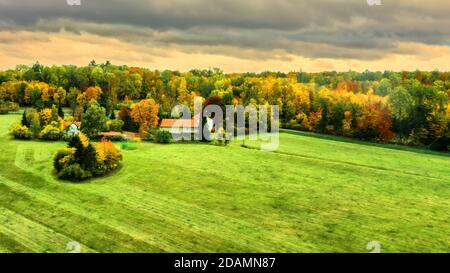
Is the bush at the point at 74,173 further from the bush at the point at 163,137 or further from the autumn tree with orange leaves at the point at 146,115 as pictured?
the autumn tree with orange leaves at the point at 146,115

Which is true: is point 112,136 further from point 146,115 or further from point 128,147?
point 146,115

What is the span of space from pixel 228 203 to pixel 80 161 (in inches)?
672

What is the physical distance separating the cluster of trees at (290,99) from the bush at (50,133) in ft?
32.0

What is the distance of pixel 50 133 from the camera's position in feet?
203

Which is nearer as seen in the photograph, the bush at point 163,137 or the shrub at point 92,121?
the shrub at point 92,121

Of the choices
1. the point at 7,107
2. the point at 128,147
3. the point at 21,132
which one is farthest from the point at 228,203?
the point at 7,107

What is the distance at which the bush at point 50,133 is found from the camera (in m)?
61.7

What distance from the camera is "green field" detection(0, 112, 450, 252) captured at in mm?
31016

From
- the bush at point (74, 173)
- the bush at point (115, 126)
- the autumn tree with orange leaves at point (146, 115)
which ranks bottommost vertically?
the bush at point (74, 173)

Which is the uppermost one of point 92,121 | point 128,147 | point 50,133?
point 92,121

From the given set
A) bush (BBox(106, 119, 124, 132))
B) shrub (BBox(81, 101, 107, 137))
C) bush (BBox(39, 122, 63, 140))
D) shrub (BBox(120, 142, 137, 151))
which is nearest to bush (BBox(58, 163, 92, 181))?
shrub (BBox(120, 142, 137, 151))

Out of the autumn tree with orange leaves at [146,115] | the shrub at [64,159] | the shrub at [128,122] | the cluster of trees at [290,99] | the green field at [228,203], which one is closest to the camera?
the green field at [228,203]

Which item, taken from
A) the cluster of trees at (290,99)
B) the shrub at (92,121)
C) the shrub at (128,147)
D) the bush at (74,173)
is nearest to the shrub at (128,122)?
the cluster of trees at (290,99)
